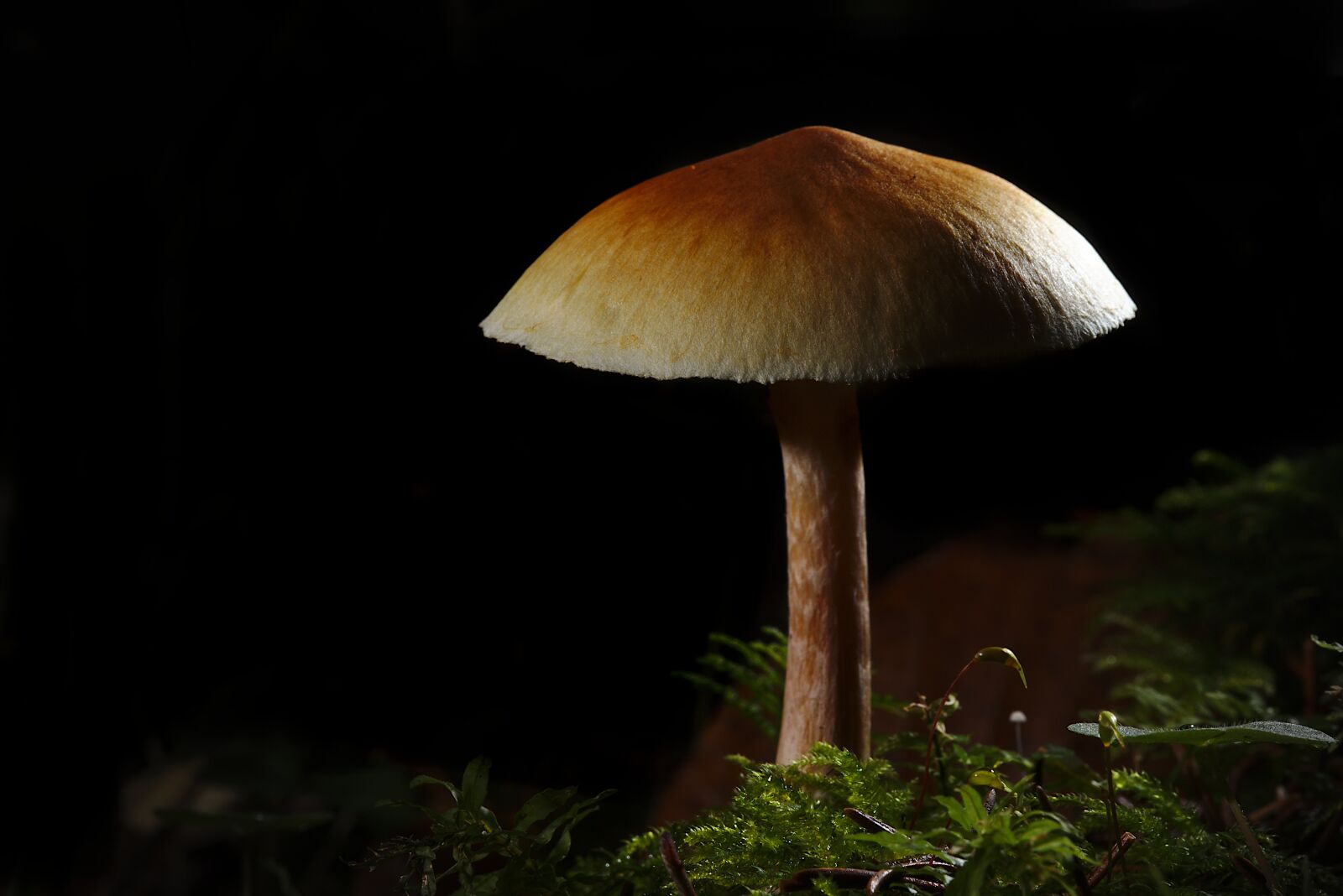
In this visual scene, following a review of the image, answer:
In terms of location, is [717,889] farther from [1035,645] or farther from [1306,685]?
[1035,645]

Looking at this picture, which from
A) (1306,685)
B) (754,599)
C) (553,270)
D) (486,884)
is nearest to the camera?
(486,884)

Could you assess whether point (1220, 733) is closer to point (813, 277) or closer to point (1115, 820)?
point (1115, 820)

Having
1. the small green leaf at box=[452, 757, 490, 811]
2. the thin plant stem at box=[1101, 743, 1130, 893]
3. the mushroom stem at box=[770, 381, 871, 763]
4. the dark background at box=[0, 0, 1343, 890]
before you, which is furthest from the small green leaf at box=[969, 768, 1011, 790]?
the dark background at box=[0, 0, 1343, 890]

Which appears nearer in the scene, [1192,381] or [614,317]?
[614,317]

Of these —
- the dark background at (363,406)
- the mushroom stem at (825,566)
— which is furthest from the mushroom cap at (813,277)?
the dark background at (363,406)

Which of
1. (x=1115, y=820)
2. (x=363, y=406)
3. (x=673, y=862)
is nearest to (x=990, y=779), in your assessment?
(x=1115, y=820)

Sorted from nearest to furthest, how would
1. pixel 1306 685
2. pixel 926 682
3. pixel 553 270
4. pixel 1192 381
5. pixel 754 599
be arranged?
pixel 553 270
pixel 1306 685
pixel 926 682
pixel 754 599
pixel 1192 381

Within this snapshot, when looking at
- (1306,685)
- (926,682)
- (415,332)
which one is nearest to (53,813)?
(415,332)
